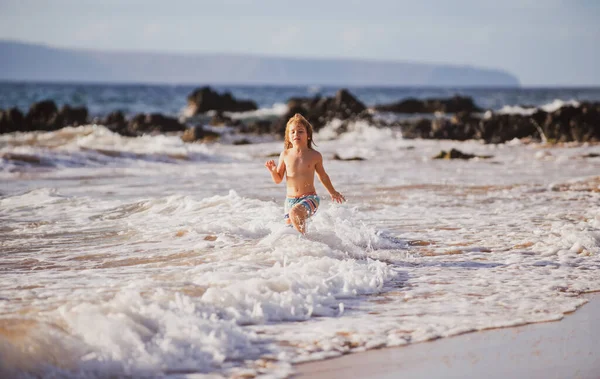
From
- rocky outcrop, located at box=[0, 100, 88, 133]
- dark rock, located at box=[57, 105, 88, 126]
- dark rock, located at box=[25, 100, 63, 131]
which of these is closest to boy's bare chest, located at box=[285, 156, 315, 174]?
rocky outcrop, located at box=[0, 100, 88, 133]

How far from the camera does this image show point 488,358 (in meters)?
4.26

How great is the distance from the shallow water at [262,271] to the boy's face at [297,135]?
84 cm

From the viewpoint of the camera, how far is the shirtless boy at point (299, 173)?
7250 mm

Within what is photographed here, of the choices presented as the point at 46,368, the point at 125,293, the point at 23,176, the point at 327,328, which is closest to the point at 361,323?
the point at 327,328

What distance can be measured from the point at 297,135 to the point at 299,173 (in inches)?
16.7

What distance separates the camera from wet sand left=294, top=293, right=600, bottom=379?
4.02 metres

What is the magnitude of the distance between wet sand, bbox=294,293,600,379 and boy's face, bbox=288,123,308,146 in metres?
3.48

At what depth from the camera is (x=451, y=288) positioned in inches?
226

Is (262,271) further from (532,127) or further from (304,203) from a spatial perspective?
(532,127)

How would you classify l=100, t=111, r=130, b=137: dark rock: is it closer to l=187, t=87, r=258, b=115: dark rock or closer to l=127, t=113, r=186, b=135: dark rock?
l=127, t=113, r=186, b=135: dark rock

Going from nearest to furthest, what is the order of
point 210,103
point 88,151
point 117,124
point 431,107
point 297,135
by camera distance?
point 297,135 → point 88,151 → point 117,124 → point 210,103 → point 431,107

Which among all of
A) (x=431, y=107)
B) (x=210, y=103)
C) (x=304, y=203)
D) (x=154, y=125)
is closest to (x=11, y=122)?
(x=154, y=125)

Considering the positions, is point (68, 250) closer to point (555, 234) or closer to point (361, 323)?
point (361, 323)

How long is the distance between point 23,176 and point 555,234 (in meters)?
10.2
